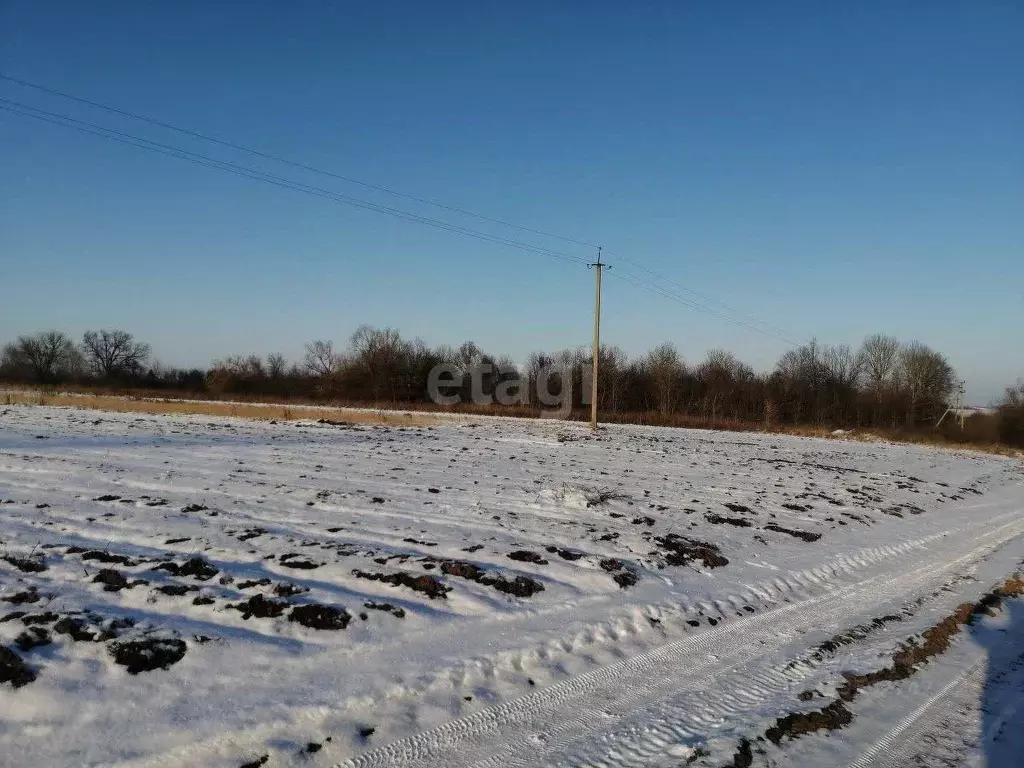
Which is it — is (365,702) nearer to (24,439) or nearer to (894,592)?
(894,592)

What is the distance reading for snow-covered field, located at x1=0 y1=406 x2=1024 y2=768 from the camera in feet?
14.1

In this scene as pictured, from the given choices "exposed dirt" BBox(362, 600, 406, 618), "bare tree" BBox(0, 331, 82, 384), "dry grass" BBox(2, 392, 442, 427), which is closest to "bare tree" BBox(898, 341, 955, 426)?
"dry grass" BBox(2, 392, 442, 427)

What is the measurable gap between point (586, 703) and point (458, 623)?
172cm

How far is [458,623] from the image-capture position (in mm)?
6141

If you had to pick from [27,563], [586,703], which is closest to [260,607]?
[27,563]

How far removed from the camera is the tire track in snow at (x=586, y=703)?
4.18 meters

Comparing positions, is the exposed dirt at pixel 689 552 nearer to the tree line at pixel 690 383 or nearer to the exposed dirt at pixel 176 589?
the exposed dirt at pixel 176 589

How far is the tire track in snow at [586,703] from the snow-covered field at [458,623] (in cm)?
3

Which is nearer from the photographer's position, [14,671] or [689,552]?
[14,671]

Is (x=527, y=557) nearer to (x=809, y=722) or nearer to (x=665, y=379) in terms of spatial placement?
(x=809, y=722)

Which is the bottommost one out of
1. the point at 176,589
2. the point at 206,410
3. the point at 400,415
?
the point at 176,589

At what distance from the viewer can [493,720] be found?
15.1ft

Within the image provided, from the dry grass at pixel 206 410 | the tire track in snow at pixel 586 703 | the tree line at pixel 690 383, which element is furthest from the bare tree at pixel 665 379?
the tire track in snow at pixel 586 703

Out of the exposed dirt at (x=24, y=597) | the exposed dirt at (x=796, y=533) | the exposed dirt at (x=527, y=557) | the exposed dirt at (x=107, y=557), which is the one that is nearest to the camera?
the exposed dirt at (x=24, y=597)
